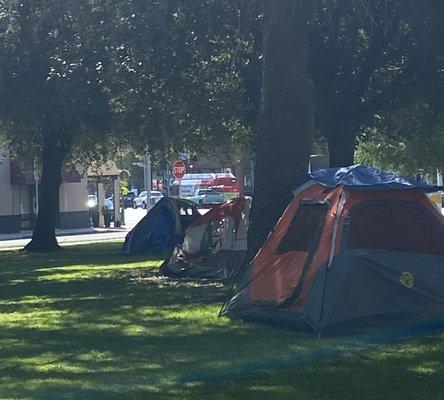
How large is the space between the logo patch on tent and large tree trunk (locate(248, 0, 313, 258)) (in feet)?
9.60

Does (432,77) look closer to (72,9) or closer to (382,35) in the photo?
(382,35)

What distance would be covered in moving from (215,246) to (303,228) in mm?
6892

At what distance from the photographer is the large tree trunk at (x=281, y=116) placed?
13672 millimetres

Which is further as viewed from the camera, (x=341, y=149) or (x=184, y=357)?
(x=341, y=149)

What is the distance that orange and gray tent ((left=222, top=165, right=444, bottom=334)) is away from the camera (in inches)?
421

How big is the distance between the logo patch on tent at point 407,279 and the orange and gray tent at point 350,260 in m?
0.01

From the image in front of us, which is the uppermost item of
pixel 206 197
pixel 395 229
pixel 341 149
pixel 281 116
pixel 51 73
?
pixel 51 73

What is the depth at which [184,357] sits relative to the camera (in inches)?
373

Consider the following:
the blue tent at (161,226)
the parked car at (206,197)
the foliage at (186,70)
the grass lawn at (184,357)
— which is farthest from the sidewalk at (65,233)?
the grass lawn at (184,357)

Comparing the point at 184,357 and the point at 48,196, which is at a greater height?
the point at 48,196

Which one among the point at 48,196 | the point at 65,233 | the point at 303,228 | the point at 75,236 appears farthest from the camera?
the point at 65,233

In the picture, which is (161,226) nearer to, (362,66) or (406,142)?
(406,142)

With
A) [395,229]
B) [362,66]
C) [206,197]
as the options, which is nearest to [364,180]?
[395,229]

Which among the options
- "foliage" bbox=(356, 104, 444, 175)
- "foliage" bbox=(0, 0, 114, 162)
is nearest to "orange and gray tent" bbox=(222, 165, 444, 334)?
"foliage" bbox=(0, 0, 114, 162)
